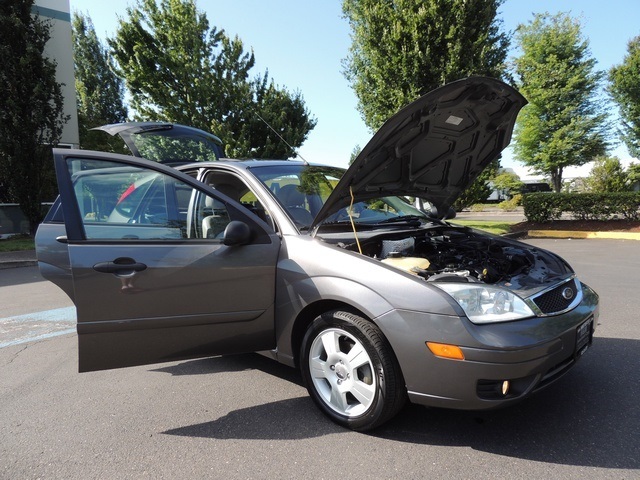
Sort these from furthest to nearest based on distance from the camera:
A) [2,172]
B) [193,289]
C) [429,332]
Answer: [2,172] → [193,289] → [429,332]

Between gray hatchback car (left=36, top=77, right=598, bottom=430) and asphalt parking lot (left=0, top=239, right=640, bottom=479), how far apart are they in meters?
0.30

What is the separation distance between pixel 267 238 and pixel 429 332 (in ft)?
3.88

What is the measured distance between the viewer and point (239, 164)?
134 inches

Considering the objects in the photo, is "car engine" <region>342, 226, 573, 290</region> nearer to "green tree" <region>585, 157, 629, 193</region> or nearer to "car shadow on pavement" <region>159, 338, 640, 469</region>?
"car shadow on pavement" <region>159, 338, 640, 469</region>

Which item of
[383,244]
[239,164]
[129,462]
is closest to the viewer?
[129,462]

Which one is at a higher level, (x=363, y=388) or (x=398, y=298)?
(x=398, y=298)

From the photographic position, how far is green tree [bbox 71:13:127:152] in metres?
33.0

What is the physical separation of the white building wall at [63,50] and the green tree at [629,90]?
26.6 metres

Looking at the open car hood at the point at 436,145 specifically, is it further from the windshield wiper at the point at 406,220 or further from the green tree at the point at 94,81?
the green tree at the point at 94,81

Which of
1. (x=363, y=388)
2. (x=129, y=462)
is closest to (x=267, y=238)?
Result: (x=363, y=388)

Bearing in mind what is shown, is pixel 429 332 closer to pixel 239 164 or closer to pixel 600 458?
pixel 600 458

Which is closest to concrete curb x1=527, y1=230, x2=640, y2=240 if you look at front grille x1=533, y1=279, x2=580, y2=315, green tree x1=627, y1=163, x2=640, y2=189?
front grille x1=533, y1=279, x2=580, y2=315

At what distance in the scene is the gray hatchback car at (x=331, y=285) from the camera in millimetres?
2152

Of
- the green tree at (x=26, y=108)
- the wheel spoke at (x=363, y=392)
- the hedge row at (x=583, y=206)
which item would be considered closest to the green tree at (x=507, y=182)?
the hedge row at (x=583, y=206)
